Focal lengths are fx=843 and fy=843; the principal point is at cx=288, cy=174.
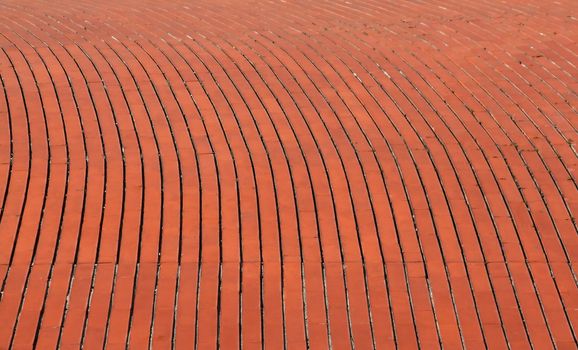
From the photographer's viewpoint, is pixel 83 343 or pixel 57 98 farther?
pixel 57 98

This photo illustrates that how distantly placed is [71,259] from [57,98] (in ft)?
8.67

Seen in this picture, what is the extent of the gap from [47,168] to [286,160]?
7.42 ft

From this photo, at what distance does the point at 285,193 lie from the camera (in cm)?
779

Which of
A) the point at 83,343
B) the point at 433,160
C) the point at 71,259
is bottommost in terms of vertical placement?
the point at 83,343

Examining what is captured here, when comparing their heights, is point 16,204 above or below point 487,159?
below

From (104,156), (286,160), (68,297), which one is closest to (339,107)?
(286,160)

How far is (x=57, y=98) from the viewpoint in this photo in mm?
9070

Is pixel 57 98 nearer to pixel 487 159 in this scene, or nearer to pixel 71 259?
pixel 71 259

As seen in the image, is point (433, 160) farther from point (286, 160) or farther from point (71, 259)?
point (71, 259)

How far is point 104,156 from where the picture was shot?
26.7 feet

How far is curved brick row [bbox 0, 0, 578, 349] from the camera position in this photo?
21.9 ft

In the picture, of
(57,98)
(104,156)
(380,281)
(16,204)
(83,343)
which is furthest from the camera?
(57,98)

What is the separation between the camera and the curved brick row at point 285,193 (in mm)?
6668

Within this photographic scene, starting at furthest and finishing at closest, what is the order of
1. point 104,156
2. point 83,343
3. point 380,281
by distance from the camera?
point 104,156 < point 380,281 < point 83,343
